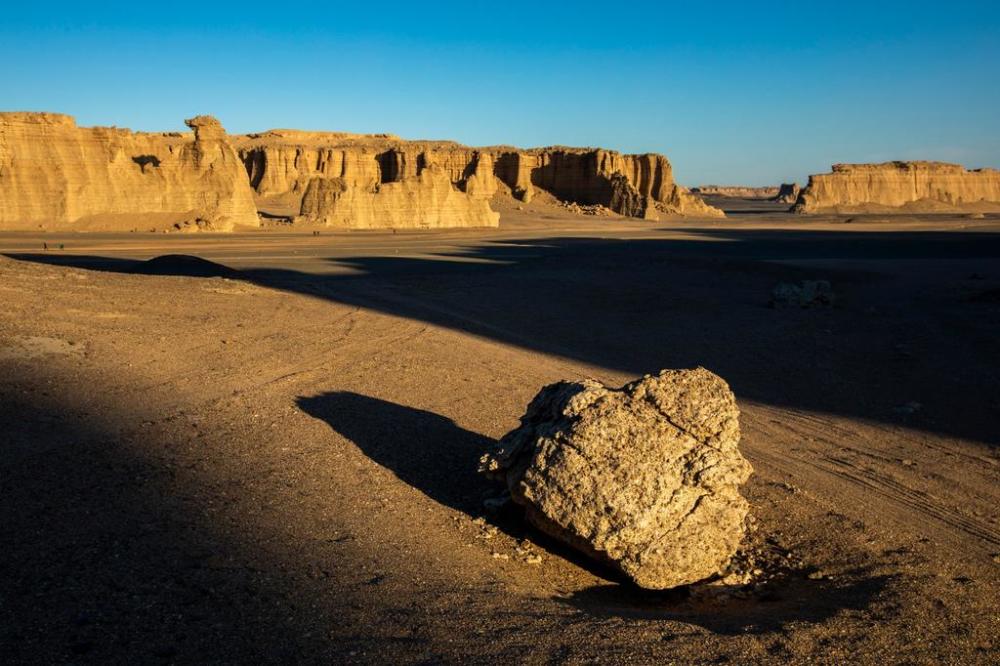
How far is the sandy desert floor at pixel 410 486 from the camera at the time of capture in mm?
4102

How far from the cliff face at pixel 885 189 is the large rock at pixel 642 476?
383 ft

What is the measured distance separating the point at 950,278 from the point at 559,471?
25.5 m

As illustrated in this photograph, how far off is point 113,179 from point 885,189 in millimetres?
105733

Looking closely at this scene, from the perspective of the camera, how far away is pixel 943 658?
163 inches

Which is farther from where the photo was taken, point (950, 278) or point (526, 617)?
point (950, 278)

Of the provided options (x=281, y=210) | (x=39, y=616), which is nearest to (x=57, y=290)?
(x=39, y=616)

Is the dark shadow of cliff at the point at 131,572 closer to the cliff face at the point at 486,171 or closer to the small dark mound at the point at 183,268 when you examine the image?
the small dark mound at the point at 183,268

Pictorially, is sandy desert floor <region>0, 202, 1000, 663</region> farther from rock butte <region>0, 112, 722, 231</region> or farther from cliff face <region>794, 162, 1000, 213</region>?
cliff face <region>794, 162, 1000, 213</region>

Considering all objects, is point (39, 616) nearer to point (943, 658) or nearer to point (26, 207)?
point (943, 658)

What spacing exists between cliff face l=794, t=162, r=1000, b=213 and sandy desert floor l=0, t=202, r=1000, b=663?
108255 millimetres

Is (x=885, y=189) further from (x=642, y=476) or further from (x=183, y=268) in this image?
(x=642, y=476)

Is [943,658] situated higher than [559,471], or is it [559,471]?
[559,471]

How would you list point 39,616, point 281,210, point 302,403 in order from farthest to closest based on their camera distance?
1. point 281,210
2. point 302,403
3. point 39,616

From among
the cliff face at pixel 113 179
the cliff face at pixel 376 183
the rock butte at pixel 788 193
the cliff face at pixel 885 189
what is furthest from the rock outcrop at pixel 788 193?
the cliff face at pixel 113 179
